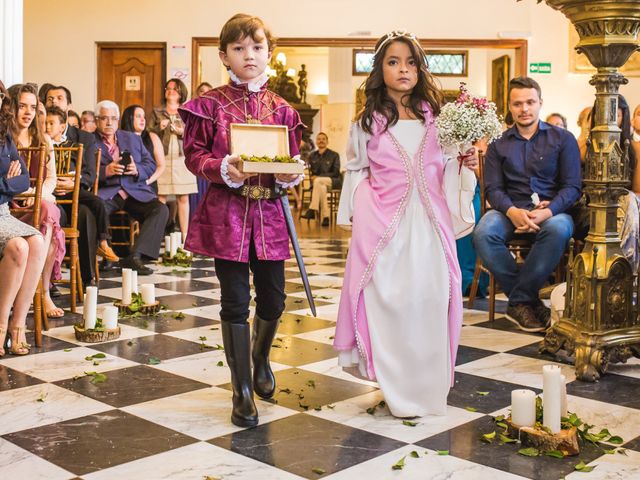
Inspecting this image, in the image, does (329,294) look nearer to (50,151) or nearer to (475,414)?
(50,151)

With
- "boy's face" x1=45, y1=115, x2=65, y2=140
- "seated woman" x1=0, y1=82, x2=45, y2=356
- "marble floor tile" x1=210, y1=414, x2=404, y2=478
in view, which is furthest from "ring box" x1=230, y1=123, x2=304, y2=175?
"boy's face" x1=45, y1=115, x2=65, y2=140

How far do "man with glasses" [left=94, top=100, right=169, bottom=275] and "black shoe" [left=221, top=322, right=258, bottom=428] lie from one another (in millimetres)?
3891

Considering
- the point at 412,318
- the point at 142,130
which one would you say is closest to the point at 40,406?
the point at 412,318

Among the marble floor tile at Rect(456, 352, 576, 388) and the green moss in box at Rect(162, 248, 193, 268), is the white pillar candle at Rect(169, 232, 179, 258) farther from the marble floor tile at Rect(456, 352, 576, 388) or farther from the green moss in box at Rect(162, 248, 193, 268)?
the marble floor tile at Rect(456, 352, 576, 388)

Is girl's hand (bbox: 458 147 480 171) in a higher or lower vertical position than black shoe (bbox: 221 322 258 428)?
higher

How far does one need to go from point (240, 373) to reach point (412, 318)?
23.9 inches

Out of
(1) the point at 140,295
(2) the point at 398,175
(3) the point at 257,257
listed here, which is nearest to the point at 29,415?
(3) the point at 257,257

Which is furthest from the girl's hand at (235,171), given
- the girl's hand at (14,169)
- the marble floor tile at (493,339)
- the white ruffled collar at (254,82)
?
the marble floor tile at (493,339)

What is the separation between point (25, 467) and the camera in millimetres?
2324

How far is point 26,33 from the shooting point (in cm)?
1055

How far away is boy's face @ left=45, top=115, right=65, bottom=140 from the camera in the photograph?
5762mm

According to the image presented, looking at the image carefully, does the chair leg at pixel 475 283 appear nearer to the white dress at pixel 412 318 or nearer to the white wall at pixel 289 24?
the white dress at pixel 412 318

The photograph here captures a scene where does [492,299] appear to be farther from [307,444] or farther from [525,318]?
[307,444]

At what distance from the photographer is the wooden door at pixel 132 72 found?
34.3 feet
